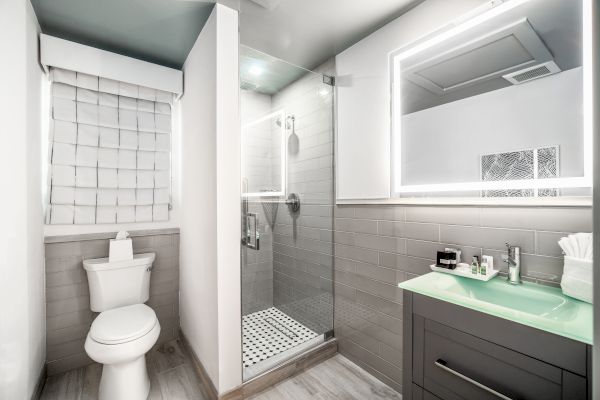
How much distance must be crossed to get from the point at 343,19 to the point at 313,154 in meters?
0.97

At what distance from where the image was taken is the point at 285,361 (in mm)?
1896

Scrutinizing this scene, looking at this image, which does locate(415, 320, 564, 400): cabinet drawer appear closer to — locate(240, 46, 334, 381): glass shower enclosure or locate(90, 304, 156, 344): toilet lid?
locate(240, 46, 334, 381): glass shower enclosure

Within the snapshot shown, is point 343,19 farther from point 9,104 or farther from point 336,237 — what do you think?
point 9,104

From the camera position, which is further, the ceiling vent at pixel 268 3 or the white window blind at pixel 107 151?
the white window blind at pixel 107 151

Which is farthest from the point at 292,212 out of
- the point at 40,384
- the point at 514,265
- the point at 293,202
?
the point at 40,384

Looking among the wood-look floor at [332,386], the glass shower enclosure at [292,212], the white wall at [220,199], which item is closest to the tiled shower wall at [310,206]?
the glass shower enclosure at [292,212]

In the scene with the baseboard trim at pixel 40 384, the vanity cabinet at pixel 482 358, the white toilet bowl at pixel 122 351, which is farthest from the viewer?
the baseboard trim at pixel 40 384

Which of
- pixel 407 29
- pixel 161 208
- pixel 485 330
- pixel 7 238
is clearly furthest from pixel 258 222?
pixel 407 29

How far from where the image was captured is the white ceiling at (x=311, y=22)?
5.33ft

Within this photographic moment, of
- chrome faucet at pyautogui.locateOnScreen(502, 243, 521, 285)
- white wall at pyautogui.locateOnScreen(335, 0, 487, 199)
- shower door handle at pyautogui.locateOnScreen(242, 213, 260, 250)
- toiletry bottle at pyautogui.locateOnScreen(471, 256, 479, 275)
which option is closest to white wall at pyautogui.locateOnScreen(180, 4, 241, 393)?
shower door handle at pyautogui.locateOnScreen(242, 213, 260, 250)

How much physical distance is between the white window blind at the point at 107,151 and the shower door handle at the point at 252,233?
2.95ft

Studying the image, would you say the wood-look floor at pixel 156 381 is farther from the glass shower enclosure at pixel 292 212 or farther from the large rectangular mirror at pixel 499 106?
the large rectangular mirror at pixel 499 106

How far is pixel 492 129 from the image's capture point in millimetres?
1349

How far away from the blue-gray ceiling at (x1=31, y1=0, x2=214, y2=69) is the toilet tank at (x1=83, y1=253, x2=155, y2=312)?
164 cm
